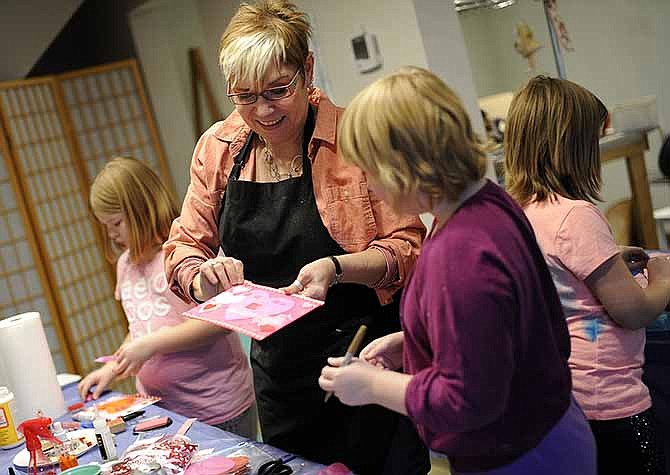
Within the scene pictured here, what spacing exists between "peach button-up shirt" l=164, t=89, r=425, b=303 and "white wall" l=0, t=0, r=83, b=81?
3.29m

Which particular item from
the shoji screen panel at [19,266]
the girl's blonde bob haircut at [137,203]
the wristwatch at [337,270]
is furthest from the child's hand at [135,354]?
the shoji screen panel at [19,266]

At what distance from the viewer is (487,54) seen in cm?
593

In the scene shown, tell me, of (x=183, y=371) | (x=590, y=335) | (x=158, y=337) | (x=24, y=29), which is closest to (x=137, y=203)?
(x=158, y=337)

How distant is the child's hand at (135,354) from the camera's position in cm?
227

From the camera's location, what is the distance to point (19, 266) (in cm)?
443

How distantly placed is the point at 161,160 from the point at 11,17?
116cm

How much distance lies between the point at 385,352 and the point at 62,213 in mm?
3628

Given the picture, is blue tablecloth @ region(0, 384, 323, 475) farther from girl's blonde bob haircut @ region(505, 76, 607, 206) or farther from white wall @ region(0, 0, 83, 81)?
white wall @ region(0, 0, 83, 81)

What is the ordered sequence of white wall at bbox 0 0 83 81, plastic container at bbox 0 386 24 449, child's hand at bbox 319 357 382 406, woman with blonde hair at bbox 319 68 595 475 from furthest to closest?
1. white wall at bbox 0 0 83 81
2. plastic container at bbox 0 386 24 449
3. child's hand at bbox 319 357 382 406
4. woman with blonde hair at bbox 319 68 595 475

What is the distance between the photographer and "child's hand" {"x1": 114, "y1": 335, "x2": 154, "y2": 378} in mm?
2266

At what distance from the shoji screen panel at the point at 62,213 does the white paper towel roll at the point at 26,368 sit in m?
2.20

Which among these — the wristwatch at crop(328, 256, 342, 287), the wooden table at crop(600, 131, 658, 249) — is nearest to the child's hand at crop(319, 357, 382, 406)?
the wristwatch at crop(328, 256, 342, 287)

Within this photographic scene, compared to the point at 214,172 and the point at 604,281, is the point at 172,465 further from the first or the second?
the point at 604,281

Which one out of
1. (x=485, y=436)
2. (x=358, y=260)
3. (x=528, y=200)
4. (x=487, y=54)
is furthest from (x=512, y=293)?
(x=487, y=54)
